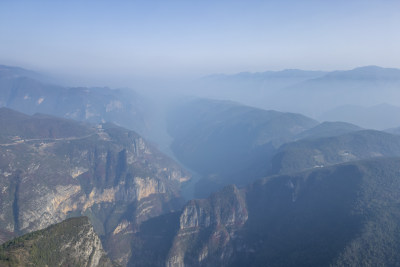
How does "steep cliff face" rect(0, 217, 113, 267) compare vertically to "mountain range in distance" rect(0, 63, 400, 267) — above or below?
above

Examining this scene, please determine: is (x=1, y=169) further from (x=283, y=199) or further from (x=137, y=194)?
(x=283, y=199)

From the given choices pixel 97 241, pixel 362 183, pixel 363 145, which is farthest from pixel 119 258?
pixel 363 145

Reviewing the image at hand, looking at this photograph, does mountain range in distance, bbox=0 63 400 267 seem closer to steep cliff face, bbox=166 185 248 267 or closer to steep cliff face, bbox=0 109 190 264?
steep cliff face, bbox=166 185 248 267

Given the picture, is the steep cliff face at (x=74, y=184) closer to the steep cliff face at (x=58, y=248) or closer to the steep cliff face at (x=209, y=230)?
the steep cliff face at (x=209, y=230)

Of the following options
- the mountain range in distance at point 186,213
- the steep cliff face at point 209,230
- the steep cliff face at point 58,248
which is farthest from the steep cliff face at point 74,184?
the steep cliff face at point 58,248

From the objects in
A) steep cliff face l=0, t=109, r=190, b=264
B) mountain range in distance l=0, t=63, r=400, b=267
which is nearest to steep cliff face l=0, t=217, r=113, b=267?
mountain range in distance l=0, t=63, r=400, b=267

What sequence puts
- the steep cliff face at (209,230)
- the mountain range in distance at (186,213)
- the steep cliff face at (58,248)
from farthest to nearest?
the steep cliff face at (209,230)
the mountain range in distance at (186,213)
the steep cliff face at (58,248)

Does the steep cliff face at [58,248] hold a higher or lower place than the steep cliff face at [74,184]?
higher
